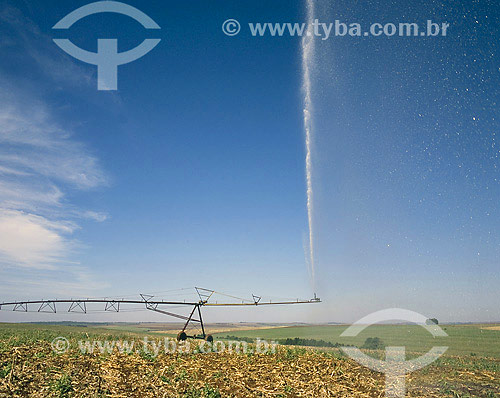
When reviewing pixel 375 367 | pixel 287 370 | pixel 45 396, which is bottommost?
pixel 375 367

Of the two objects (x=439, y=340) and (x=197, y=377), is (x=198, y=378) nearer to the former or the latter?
(x=197, y=377)

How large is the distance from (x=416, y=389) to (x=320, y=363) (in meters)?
4.77

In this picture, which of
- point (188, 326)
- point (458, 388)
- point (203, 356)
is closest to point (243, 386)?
point (203, 356)

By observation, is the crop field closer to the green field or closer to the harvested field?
the harvested field

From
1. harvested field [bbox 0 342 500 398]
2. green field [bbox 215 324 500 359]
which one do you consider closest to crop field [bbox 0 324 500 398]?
harvested field [bbox 0 342 500 398]

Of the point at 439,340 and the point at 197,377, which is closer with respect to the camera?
the point at 197,377

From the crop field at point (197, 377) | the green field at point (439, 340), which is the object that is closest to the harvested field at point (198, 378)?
the crop field at point (197, 377)

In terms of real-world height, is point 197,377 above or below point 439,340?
above

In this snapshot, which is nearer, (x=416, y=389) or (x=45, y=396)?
(x=45, y=396)

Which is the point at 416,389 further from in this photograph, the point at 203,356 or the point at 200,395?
the point at 203,356

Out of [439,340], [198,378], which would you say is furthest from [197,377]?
[439,340]

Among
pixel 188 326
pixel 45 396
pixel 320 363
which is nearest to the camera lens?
pixel 45 396

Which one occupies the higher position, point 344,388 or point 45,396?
point 45,396

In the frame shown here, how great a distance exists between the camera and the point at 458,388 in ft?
43.0
